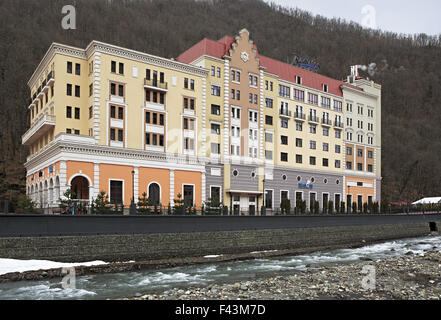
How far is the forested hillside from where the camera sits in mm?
74312

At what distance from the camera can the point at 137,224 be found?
1224 inches

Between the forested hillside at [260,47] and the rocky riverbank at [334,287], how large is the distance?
50.1 meters

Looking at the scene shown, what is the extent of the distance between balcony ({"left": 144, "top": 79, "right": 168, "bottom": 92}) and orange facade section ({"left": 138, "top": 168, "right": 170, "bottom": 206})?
371 inches

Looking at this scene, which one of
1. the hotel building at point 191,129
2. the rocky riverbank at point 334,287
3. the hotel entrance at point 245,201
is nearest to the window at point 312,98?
the hotel building at point 191,129

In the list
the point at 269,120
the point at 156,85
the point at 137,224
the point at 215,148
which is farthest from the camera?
the point at 269,120

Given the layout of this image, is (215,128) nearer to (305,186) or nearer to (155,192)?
(155,192)

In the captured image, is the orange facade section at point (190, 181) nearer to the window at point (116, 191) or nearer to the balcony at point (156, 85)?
the window at point (116, 191)

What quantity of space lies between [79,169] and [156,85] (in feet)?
43.7

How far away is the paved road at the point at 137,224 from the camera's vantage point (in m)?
26.2

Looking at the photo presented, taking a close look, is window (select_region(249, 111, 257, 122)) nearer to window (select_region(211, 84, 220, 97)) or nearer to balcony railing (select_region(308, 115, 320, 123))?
window (select_region(211, 84, 220, 97))

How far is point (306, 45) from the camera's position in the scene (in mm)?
134250

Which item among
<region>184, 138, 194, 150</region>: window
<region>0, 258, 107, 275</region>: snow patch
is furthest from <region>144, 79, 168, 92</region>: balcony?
<region>0, 258, 107, 275</region>: snow patch

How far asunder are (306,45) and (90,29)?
7185 cm

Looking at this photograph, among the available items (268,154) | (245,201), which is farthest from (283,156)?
(245,201)
